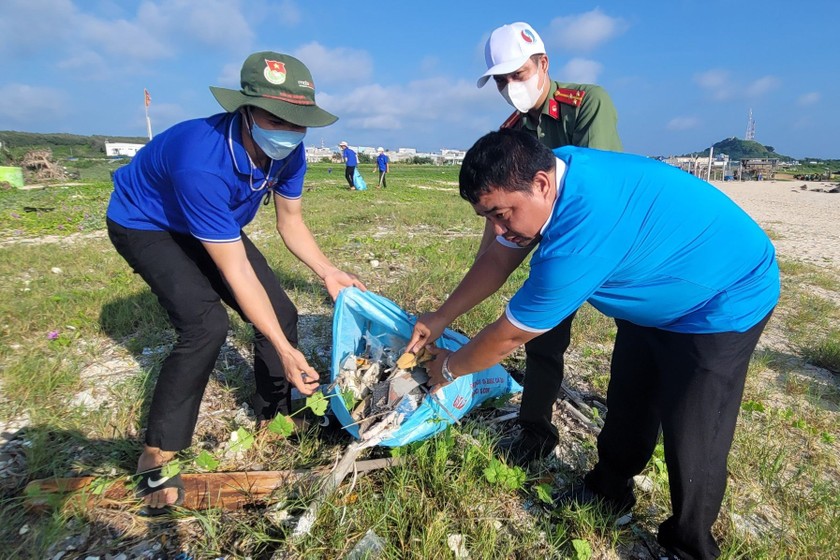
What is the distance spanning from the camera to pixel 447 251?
634cm

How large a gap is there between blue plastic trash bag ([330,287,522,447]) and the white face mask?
120cm

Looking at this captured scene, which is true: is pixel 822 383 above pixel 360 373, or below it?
below

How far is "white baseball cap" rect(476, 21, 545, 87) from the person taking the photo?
2115mm

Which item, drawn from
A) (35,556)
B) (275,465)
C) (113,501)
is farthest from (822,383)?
(35,556)

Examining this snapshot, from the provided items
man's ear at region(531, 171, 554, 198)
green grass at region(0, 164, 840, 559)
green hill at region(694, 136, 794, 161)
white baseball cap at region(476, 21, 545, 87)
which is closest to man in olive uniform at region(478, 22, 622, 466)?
white baseball cap at region(476, 21, 545, 87)

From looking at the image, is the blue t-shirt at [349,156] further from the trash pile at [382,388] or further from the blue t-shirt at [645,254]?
the blue t-shirt at [645,254]

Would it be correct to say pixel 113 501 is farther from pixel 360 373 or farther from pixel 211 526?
pixel 360 373

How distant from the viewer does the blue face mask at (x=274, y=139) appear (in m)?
1.87

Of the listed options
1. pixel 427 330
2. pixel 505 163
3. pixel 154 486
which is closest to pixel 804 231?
pixel 427 330

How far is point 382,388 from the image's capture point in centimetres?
218

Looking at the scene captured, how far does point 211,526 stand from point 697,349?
1.86m

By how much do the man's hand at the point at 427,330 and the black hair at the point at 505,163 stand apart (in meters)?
0.95

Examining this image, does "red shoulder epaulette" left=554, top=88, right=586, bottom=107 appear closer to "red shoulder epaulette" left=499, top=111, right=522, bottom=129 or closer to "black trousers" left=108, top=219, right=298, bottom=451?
"red shoulder epaulette" left=499, top=111, right=522, bottom=129

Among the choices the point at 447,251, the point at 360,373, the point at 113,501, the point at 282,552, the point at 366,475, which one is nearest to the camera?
the point at 282,552
